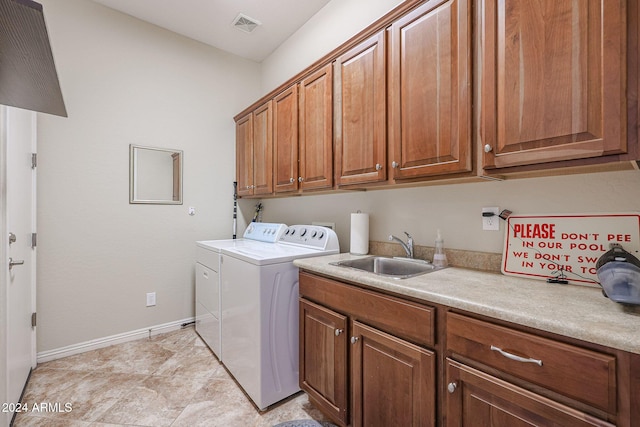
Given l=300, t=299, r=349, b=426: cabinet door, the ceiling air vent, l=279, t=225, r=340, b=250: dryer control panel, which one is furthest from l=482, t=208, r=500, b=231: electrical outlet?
the ceiling air vent

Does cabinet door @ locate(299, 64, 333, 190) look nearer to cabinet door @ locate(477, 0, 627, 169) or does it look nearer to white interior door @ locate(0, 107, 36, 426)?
cabinet door @ locate(477, 0, 627, 169)

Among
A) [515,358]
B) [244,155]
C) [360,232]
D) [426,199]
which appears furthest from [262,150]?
[515,358]

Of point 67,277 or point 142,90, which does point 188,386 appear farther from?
point 142,90

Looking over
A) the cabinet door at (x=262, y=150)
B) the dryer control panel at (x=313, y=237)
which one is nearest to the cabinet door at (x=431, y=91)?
the dryer control panel at (x=313, y=237)

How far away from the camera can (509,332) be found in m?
0.87

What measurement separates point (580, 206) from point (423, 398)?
1.05m

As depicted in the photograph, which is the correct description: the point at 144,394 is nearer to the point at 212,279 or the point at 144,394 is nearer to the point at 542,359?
the point at 212,279

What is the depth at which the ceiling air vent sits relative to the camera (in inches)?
104

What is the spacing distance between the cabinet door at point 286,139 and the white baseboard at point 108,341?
1.77 meters

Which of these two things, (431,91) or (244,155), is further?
(244,155)

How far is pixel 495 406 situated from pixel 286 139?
206 centimetres

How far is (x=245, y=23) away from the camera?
2723 mm

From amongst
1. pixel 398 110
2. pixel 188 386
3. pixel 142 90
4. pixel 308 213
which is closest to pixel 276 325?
pixel 188 386

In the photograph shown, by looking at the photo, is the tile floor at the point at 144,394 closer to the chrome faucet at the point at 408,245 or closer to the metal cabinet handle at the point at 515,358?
the chrome faucet at the point at 408,245
